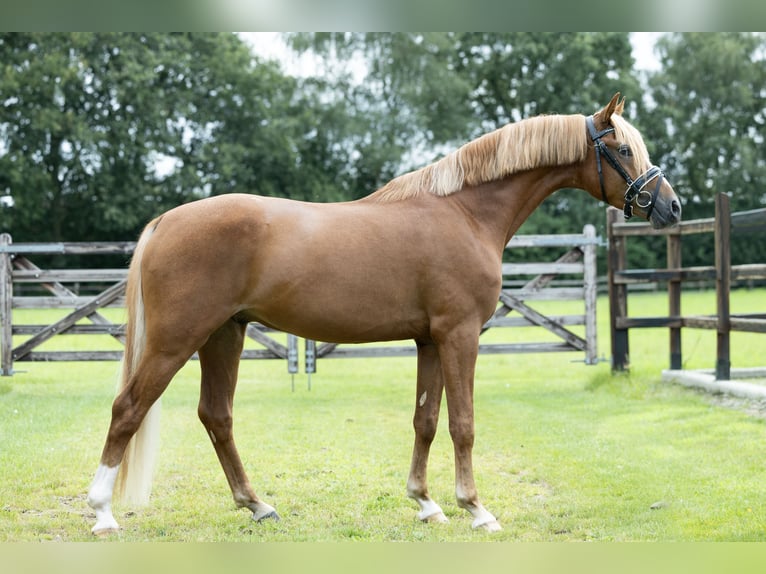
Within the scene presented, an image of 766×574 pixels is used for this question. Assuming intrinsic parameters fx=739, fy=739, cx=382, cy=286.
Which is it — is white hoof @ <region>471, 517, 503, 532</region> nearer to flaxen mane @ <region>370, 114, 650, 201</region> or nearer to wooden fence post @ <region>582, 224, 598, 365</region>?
flaxen mane @ <region>370, 114, 650, 201</region>

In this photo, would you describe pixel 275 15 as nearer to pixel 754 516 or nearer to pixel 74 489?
pixel 74 489

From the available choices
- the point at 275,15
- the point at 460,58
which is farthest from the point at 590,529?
the point at 460,58

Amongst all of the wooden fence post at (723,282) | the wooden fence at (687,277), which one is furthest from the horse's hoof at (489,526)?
the wooden fence post at (723,282)

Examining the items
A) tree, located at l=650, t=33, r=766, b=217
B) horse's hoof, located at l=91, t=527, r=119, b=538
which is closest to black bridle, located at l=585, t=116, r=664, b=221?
horse's hoof, located at l=91, t=527, r=119, b=538

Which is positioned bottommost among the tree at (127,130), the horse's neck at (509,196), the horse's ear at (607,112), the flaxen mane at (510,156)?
the horse's neck at (509,196)

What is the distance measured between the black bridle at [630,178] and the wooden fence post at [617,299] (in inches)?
164

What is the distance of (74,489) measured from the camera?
163 inches

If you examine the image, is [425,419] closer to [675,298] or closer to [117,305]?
[675,298]

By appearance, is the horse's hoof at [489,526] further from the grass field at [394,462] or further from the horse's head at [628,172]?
the horse's head at [628,172]

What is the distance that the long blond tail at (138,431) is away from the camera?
133 inches

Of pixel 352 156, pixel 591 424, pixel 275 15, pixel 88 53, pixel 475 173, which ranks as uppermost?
pixel 88 53

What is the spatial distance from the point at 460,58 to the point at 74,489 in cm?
2210

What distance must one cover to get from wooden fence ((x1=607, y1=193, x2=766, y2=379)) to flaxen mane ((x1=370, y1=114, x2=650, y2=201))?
3.66 metres

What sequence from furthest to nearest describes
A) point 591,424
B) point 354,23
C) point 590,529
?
point 591,424
point 354,23
point 590,529
